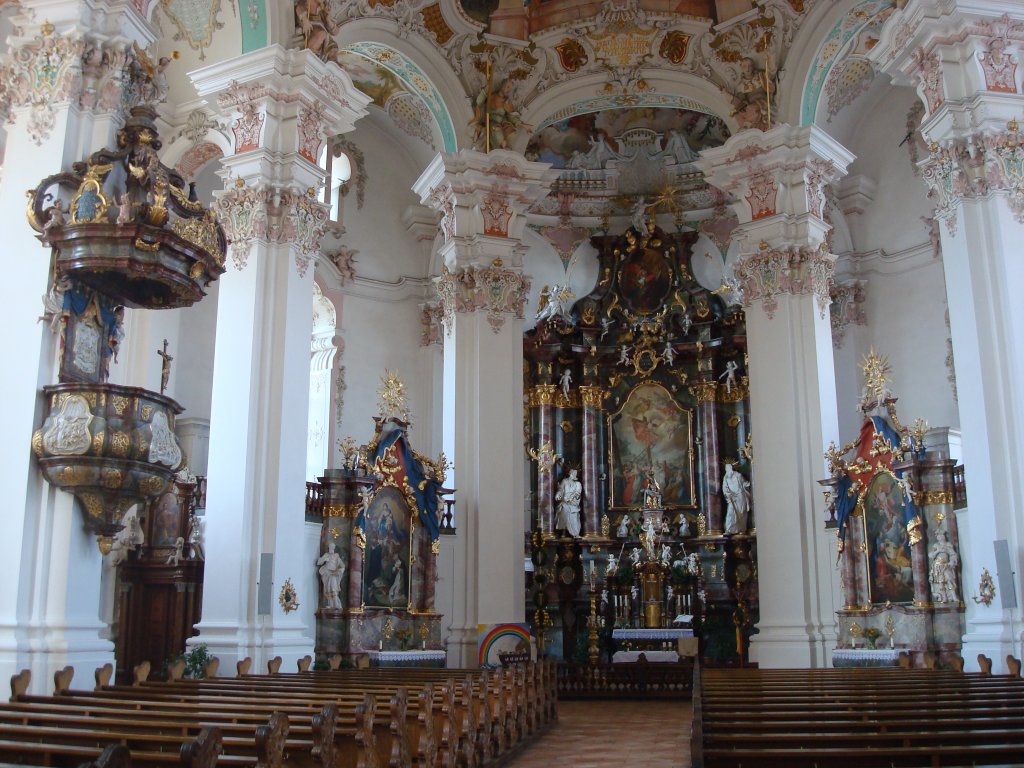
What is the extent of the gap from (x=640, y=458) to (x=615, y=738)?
10779 millimetres

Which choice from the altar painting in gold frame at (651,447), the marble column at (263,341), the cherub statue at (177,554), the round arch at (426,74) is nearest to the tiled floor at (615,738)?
the marble column at (263,341)

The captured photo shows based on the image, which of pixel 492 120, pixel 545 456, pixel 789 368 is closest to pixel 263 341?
pixel 492 120

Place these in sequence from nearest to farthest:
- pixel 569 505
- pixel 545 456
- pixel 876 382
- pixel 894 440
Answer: pixel 894 440, pixel 876 382, pixel 569 505, pixel 545 456

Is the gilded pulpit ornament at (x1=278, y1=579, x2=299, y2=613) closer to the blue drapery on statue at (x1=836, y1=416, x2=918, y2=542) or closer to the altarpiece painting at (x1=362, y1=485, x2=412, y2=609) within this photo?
the altarpiece painting at (x1=362, y1=485, x2=412, y2=609)

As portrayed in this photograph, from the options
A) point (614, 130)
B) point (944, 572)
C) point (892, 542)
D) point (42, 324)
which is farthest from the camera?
point (614, 130)

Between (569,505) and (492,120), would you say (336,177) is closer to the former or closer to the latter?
(492,120)

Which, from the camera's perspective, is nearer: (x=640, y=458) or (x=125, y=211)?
(x=125, y=211)

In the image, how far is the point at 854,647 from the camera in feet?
45.9

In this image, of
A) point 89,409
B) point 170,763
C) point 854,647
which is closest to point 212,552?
point 89,409

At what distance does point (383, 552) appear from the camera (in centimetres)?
1491

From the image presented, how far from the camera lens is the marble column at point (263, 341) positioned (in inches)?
449

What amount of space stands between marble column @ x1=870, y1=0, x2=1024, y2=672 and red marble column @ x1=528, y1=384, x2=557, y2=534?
9006 mm

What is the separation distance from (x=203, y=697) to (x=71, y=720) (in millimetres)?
1579

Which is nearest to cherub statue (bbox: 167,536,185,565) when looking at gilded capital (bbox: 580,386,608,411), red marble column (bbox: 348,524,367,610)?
red marble column (bbox: 348,524,367,610)
